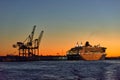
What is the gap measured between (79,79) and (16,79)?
408 inches

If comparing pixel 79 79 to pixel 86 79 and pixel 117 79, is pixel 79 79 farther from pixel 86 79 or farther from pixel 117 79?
pixel 117 79

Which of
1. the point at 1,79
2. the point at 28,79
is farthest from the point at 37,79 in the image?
the point at 1,79

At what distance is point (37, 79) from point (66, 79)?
15.7 feet

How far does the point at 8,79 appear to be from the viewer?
62.4m

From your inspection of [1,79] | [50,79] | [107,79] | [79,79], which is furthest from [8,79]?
[107,79]

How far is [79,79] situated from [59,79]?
3.31 m

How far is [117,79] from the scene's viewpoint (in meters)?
60.7

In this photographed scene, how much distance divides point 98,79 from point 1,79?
15.9 meters

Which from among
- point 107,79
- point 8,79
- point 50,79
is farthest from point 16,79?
point 107,79

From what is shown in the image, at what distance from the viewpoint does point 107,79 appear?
200 ft

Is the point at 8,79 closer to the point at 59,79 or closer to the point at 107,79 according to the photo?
the point at 59,79

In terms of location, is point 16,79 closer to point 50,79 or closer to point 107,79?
point 50,79

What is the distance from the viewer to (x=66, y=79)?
205 ft

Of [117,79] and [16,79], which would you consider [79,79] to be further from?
[16,79]
